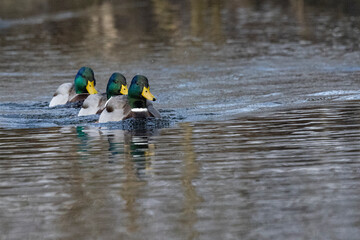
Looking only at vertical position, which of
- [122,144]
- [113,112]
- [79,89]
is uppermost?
[122,144]

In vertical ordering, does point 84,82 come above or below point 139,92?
below

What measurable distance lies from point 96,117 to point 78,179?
605cm

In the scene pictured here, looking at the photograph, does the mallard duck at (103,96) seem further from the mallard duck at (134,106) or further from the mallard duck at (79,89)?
the mallard duck at (79,89)

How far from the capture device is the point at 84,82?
57.0ft

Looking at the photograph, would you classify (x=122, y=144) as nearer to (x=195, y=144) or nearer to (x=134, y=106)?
(x=195, y=144)

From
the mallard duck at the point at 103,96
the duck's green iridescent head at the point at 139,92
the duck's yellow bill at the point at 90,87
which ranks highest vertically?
the duck's green iridescent head at the point at 139,92

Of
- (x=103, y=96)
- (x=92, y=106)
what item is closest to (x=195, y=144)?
(x=92, y=106)

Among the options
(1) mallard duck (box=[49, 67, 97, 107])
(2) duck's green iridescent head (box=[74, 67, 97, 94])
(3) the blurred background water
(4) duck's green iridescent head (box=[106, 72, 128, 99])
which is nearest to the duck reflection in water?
(3) the blurred background water

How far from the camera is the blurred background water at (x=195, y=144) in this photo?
692 cm

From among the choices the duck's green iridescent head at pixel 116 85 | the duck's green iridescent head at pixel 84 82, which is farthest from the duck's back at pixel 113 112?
the duck's green iridescent head at pixel 84 82

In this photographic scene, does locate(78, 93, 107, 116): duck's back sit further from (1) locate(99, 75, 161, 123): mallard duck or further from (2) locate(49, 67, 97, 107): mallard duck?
(2) locate(49, 67, 97, 107): mallard duck

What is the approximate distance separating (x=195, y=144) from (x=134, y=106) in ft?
10.5

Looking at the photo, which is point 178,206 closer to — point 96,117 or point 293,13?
point 96,117

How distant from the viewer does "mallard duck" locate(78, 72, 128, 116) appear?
49.9ft
